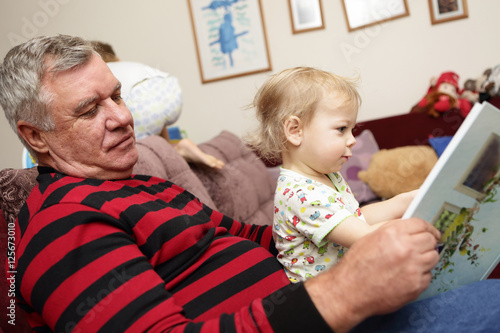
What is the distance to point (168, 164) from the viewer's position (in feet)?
5.76

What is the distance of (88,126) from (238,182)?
1.18 meters

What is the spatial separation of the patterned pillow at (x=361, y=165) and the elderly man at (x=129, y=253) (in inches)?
65.2

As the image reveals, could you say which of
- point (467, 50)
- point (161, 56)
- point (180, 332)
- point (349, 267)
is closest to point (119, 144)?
point (180, 332)

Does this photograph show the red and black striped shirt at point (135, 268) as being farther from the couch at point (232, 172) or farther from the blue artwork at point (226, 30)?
the blue artwork at point (226, 30)

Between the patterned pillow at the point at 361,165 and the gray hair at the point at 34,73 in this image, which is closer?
the gray hair at the point at 34,73

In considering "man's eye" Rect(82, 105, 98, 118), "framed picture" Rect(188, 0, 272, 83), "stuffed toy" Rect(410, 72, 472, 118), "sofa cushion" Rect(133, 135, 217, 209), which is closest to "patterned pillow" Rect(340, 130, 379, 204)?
"stuffed toy" Rect(410, 72, 472, 118)

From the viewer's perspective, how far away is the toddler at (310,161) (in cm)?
96

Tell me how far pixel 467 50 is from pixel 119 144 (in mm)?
2921

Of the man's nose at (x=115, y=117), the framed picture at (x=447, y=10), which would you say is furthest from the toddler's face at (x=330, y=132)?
the framed picture at (x=447, y=10)

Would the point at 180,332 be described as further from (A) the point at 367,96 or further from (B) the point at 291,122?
(A) the point at 367,96

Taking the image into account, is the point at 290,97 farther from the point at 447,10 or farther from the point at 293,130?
the point at 447,10

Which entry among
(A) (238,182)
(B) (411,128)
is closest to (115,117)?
(A) (238,182)

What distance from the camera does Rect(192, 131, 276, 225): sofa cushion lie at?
2033mm

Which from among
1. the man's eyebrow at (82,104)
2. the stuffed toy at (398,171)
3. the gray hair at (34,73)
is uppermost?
the gray hair at (34,73)
